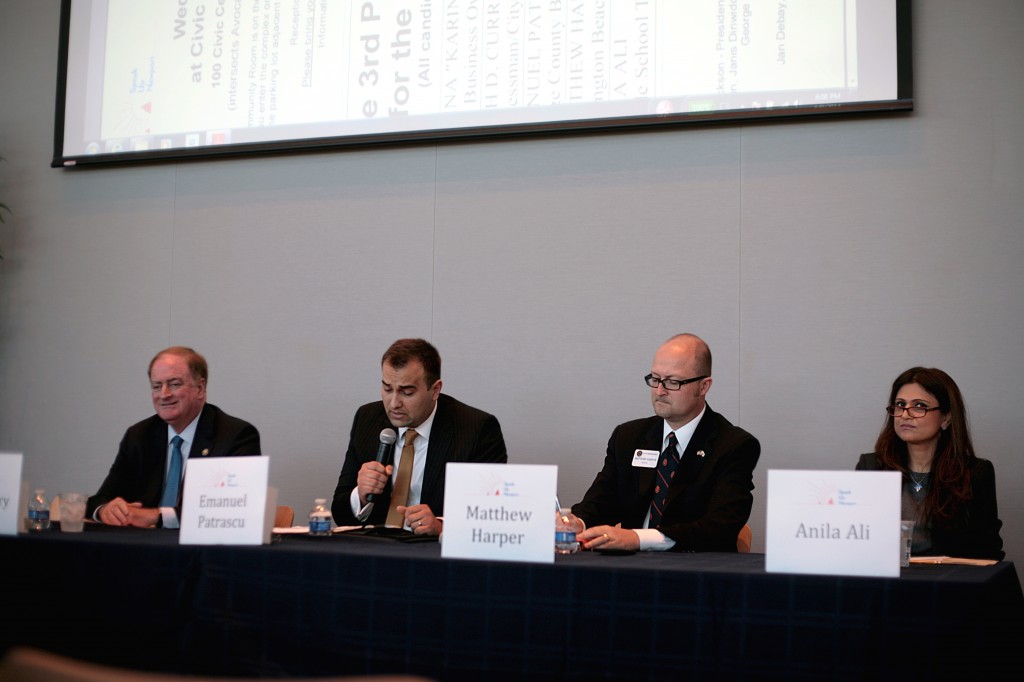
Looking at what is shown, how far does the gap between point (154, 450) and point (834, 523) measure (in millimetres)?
2470

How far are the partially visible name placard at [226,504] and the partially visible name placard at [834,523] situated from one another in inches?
44.7

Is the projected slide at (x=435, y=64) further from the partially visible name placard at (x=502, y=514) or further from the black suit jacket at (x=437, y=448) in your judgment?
the partially visible name placard at (x=502, y=514)

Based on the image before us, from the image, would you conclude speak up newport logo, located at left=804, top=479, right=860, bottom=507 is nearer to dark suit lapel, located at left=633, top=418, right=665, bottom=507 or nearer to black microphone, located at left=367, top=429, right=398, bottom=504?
dark suit lapel, located at left=633, top=418, right=665, bottom=507

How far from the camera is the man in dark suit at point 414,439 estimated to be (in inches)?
132

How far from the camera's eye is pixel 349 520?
3449 mm

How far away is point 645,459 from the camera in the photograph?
3.18 meters

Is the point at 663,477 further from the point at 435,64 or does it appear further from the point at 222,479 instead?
the point at 435,64

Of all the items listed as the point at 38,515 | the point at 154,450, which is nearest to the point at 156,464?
the point at 154,450

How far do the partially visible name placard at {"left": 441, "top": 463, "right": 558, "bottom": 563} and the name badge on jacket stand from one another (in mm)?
1089

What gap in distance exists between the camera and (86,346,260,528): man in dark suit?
3477 mm

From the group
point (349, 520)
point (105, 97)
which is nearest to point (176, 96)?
point (105, 97)

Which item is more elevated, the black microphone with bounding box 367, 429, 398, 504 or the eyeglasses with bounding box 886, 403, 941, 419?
the eyeglasses with bounding box 886, 403, 941, 419

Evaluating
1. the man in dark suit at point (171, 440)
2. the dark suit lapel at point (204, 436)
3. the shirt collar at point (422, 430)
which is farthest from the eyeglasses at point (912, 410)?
the dark suit lapel at point (204, 436)

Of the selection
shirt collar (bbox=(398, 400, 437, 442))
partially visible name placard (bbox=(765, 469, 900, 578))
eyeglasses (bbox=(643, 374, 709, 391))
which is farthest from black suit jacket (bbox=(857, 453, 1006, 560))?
shirt collar (bbox=(398, 400, 437, 442))
